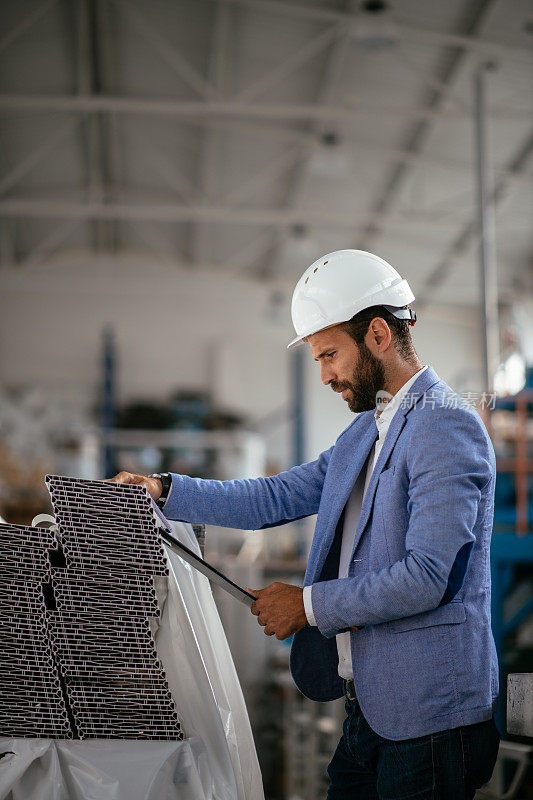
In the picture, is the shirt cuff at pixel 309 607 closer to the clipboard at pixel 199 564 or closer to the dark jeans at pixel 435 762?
the clipboard at pixel 199 564

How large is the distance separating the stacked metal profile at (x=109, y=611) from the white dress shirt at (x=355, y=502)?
528mm

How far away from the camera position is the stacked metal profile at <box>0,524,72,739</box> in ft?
7.72

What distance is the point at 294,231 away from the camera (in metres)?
16.3

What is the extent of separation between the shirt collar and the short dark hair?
81mm

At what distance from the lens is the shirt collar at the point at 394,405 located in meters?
2.51

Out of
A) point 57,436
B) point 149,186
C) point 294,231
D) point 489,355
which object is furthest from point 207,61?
point 57,436

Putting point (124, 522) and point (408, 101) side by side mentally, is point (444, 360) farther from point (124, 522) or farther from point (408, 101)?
point (124, 522)

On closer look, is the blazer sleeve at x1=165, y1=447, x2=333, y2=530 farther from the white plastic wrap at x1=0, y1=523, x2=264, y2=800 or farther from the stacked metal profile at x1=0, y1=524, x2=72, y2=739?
the stacked metal profile at x1=0, y1=524, x2=72, y2=739

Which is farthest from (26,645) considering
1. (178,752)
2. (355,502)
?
(355,502)

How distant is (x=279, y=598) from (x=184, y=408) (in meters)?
18.6

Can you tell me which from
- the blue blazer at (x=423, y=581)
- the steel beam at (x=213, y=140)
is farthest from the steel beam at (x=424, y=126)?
the blue blazer at (x=423, y=581)

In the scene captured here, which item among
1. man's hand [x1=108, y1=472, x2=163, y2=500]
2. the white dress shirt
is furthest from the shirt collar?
man's hand [x1=108, y1=472, x2=163, y2=500]

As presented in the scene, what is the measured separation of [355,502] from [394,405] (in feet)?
1.15

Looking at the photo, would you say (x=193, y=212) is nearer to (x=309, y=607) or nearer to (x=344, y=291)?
(x=344, y=291)
